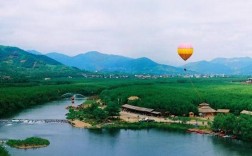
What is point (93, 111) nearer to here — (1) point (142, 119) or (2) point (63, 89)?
(1) point (142, 119)

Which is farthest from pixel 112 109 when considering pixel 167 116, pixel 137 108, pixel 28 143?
pixel 28 143

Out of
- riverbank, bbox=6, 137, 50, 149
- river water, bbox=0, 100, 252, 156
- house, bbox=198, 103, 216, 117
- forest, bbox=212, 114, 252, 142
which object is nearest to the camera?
river water, bbox=0, 100, 252, 156

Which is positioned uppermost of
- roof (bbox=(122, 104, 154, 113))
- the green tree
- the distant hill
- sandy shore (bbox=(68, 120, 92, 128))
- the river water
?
the distant hill

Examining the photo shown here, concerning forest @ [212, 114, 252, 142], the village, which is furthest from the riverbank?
forest @ [212, 114, 252, 142]

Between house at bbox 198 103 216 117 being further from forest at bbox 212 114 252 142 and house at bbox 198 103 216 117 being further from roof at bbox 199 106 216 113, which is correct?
forest at bbox 212 114 252 142

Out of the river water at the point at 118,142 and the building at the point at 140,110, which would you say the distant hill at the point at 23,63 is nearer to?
the building at the point at 140,110

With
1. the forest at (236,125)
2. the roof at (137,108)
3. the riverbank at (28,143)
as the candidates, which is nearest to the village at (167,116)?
the roof at (137,108)

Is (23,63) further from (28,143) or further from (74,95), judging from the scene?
(28,143)

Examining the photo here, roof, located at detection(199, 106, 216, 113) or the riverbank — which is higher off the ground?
roof, located at detection(199, 106, 216, 113)

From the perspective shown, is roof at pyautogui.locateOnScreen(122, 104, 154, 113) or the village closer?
the village
